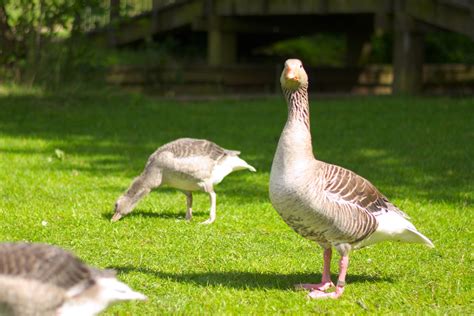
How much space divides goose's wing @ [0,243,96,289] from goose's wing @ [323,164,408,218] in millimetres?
2025

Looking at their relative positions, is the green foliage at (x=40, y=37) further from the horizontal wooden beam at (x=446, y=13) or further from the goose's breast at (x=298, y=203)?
the goose's breast at (x=298, y=203)

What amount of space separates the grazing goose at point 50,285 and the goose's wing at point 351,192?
1928 millimetres

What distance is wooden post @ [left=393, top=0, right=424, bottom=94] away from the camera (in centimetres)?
2030

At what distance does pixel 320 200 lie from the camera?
6023 millimetres

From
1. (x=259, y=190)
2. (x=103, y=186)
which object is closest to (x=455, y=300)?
(x=259, y=190)

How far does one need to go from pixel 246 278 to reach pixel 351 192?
46.1 inches

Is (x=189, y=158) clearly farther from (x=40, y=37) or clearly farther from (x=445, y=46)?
(x=445, y=46)

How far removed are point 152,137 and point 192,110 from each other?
3544 millimetres

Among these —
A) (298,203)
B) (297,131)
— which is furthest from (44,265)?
(297,131)

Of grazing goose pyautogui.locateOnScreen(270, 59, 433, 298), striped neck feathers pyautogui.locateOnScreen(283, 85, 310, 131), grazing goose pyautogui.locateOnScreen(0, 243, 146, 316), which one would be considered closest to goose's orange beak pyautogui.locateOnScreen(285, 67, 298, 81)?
grazing goose pyautogui.locateOnScreen(270, 59, 433, 298)

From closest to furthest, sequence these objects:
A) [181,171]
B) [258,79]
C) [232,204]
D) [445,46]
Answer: [181,171] → [232,204] → [258,79] → [445,46]

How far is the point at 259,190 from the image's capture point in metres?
10.4

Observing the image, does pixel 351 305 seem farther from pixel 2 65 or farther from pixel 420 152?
pixel 2 65

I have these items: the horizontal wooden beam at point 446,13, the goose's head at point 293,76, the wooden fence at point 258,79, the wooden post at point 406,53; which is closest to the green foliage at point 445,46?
the wooden fence at point 258,79
